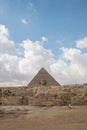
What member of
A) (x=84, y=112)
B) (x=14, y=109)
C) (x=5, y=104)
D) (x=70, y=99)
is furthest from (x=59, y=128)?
(x=5, y=104)

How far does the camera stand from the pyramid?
3225 cm

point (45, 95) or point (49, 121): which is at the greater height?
point (45, 95)

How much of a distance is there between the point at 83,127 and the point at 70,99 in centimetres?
1181

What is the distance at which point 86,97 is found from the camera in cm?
2594

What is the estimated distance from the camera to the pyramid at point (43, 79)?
3225 centimetres

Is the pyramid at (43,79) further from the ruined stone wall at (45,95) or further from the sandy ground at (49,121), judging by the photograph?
the sandy ground at (49,121)

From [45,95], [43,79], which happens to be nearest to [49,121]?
[45,95]

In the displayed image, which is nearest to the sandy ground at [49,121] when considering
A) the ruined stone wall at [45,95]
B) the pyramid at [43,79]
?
the ruined stone wall at [45,95]

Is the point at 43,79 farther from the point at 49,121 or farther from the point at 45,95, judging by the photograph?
the point at 49,121

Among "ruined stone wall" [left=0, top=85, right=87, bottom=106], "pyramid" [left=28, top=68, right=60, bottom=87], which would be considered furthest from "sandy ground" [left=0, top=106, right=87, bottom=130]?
"pyramid" [left=28, top=68, right=60, bottom=87]

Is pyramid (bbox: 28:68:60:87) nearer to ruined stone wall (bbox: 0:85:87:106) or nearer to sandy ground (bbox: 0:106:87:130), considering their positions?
ruined stone wall (bbox: 0:85:87:106)

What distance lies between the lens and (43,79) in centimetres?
3216

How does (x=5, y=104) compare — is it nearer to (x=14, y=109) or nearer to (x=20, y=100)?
(x=20, y=100)

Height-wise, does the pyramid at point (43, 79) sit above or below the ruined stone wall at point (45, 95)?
above
